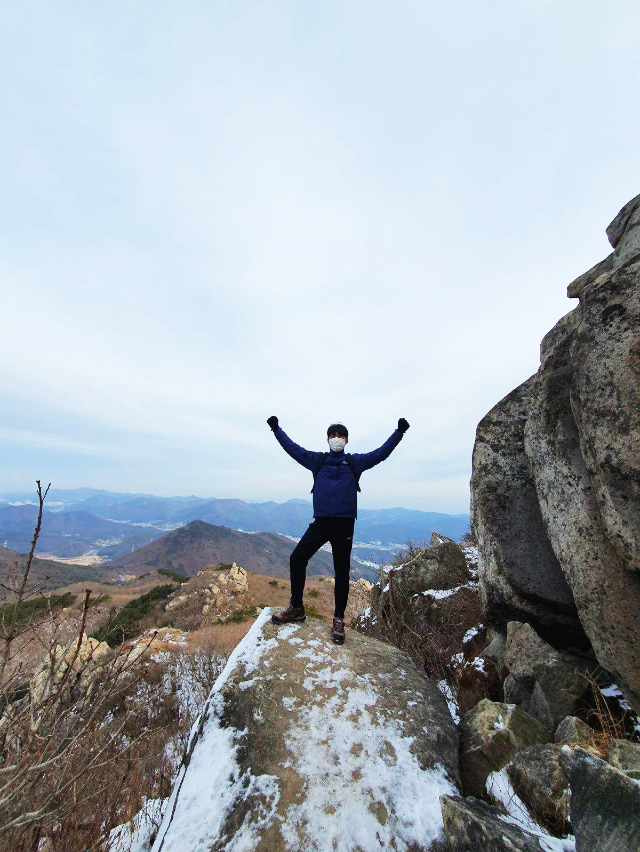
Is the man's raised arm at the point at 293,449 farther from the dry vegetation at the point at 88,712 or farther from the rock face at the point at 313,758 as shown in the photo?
the rock face at the point at 313,758

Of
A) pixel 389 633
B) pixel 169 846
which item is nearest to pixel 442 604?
pixel 389 633

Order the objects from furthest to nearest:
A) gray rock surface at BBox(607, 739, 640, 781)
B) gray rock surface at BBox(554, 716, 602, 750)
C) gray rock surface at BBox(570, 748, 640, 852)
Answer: gray rock surface at BBox(554, 716, 602, 750) < gray rock surface at BBox(607, 739, 640, 781) < gray rock surface at BBox(570, 748, 640, 852)

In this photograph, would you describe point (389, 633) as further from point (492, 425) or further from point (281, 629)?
point (492, 425)

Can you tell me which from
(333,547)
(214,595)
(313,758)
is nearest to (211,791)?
(313,758)

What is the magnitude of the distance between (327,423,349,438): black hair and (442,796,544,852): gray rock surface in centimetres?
506

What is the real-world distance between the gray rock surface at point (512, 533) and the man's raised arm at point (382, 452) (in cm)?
220

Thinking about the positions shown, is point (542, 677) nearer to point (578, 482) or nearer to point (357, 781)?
point (578, 482)

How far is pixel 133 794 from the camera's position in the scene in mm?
7828

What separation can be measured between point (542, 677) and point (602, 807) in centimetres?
280

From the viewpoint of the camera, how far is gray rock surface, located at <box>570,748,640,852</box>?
2.73 meters

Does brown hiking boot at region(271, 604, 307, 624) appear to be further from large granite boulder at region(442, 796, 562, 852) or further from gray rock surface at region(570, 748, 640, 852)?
gray rock surface at region(570, 748, 640, 852)

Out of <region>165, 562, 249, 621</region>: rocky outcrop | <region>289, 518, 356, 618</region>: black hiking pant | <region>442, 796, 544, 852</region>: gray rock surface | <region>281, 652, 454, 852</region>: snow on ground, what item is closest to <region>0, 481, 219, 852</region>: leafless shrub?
<region>281, 652, 454, 852</region>: snow on ground

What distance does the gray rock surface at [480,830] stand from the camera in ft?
10.0

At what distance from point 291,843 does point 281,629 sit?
3.06m
